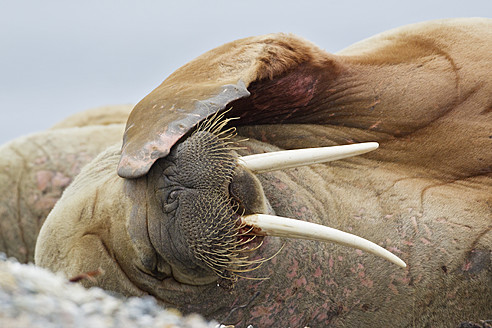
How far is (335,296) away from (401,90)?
1.09 meters

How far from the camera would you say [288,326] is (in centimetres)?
329

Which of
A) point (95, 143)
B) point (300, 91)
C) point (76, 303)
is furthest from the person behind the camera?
point (95, 143)

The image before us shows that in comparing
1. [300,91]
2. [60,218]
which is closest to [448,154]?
[300,91]

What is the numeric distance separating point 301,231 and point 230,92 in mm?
723

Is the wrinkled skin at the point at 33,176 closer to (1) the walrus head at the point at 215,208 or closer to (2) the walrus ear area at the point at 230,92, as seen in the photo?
(2) the walrus ear area at the point at 230,92

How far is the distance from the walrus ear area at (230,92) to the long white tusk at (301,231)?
0.46 m

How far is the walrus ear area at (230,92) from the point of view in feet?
9.68

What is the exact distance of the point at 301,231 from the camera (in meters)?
2.77

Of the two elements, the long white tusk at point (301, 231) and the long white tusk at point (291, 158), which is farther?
the long white tusk at point (291, 158)

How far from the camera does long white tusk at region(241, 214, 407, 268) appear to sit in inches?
109

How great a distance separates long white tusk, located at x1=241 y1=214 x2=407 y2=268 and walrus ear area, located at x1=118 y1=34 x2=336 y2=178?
461 mm

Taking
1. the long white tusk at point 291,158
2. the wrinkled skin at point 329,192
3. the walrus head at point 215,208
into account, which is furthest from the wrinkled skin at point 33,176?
the long white tusk at point 291,158

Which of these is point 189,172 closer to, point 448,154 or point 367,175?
point 367,175

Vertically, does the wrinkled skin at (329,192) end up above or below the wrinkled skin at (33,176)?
above
